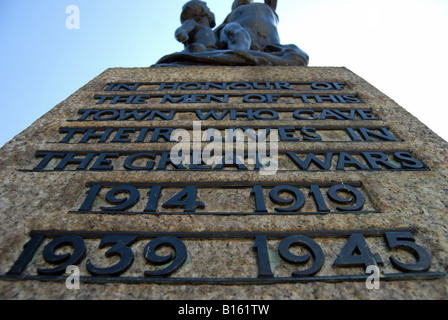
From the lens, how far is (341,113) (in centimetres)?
306

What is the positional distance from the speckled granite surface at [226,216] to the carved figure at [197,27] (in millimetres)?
2215

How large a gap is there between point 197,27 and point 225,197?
152 inches

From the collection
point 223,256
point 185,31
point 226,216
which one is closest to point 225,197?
point 226,216

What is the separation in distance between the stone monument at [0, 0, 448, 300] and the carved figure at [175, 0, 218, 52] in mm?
1672

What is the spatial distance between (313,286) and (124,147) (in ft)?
5.49

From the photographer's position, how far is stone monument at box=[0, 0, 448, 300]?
1595 millimetres

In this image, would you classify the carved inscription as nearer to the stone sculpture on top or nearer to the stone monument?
the stone monument

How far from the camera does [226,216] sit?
1966 millimetres

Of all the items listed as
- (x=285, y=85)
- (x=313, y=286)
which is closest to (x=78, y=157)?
(x=313, y=286)

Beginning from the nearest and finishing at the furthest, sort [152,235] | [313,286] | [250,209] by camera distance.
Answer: [313,286], [152,235], [250,209]

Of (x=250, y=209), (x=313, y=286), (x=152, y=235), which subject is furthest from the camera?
(x=250, y=209)
